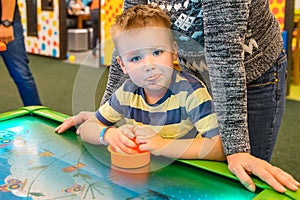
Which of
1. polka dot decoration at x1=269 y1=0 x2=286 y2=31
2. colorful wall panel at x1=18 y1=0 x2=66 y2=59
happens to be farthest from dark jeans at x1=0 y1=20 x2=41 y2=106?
colorful wall panel at x1=18 y1=0 x2=66 y2=59

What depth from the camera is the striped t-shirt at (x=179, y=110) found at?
2.77 ft

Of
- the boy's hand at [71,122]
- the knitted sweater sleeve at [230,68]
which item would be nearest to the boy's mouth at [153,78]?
the knitted sweater sleeve at [230,68]

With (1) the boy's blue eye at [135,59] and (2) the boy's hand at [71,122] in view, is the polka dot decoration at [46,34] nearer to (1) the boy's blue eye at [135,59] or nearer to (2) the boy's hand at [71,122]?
(2) the boy's hand at [71,122]

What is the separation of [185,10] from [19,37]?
134 cm

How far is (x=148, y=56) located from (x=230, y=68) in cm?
14

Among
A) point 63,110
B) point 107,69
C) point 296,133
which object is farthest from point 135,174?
point 63,110

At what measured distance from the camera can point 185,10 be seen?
914 millimetres

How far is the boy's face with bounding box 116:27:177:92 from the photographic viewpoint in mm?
788

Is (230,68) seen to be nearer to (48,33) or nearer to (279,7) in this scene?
(279,7)

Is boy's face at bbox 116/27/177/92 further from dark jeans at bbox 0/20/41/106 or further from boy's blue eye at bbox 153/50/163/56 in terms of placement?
dark jeans at bbox 0/20/41/106

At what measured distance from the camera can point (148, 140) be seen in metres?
0.84

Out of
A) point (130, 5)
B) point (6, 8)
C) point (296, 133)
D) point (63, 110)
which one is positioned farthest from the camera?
point (63, 110)

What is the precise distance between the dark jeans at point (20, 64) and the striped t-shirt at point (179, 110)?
1.33m

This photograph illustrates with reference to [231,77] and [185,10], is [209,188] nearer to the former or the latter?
[231,77]
